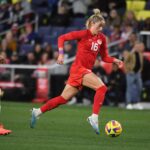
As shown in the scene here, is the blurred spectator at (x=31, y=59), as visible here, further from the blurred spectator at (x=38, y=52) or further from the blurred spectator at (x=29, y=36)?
the blurred spectator at (x=29, y=36)

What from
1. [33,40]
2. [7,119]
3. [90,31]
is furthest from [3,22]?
[90,31]

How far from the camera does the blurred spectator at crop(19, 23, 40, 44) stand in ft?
90.2

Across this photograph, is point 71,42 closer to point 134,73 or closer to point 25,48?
point 25,48

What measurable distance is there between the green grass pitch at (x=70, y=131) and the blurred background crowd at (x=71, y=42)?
8.03ft

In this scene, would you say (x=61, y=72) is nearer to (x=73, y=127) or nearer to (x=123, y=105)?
(x=123, y=105)

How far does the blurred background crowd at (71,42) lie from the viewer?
23889 millimetres

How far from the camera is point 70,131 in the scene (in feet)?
49.8

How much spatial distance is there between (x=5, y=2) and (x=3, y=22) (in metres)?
1.27

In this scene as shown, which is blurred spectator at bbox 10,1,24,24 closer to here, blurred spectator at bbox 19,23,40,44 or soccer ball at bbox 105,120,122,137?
blurred spectator at bbox 19,23,40,44

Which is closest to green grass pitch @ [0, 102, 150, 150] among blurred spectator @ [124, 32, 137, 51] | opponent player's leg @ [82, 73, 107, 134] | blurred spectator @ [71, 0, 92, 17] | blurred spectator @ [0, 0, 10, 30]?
opponent player's leg @ [82, 73, 107, 134]

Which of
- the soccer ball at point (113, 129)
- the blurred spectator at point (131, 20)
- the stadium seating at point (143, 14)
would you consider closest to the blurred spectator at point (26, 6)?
the stadium seating at point (143, 14)

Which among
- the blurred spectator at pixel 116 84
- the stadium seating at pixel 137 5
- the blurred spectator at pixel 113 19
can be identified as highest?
the stadium seating at pixel 137 5

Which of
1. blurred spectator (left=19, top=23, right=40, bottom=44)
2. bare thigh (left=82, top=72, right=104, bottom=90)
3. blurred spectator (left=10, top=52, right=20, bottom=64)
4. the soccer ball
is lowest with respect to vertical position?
blurred spectator (left=10, top=52, right=20, bottom=64)

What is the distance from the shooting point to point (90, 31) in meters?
14.6
